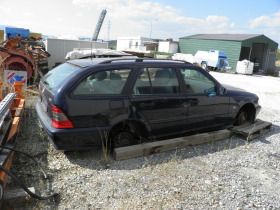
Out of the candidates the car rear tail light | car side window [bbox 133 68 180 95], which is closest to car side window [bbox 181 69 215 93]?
car side window [bbox 133 68 180 95]

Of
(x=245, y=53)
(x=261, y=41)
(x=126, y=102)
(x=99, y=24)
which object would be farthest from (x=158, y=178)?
(x=99, y=24)

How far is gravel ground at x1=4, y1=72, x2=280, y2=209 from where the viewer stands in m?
3.06

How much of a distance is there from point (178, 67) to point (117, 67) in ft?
4.07

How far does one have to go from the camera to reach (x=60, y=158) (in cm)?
394

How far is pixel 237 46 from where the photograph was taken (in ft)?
79.2

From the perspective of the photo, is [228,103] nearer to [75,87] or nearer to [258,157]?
[258,157]

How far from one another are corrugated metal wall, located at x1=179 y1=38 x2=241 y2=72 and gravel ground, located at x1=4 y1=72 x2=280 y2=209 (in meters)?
21.7

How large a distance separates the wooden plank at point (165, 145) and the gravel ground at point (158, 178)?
0.10 metres

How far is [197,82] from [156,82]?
971 mm

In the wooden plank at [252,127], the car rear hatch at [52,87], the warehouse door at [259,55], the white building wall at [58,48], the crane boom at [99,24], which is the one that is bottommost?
the wooden plank at [252,127]

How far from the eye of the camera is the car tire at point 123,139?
4.10 meters

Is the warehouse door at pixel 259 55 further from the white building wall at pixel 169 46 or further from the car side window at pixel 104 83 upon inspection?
the car side window at pixel 104 83

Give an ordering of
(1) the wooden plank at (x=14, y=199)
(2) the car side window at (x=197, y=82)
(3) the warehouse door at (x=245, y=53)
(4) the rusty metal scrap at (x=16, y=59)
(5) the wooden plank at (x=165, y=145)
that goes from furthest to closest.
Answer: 1. (3) the warehouse door at (x=245, y=53)
2. (4) the rusty metal scrap at (x=16, y=59)
3. (2) the car side window at (x=197, y=82)
4. (5) the wooden plank at (x=165, y=145)
5. (1) the wooden plank at (x=14, y=199)

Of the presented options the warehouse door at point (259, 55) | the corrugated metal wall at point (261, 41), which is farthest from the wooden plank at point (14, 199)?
the warehouse door at point (259, 55)
